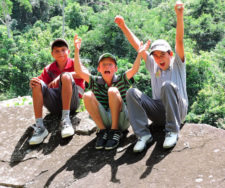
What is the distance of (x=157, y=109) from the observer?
305 centimetres

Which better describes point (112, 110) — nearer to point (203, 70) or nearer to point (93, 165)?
point (93, 165)

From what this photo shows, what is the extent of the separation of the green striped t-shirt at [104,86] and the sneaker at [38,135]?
35.1 inches

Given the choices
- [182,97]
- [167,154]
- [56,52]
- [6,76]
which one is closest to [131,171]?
[167,154]

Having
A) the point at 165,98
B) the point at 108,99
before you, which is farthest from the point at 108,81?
the point at 165,98

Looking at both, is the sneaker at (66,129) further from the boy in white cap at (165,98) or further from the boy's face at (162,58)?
the boy's face at (162,58)

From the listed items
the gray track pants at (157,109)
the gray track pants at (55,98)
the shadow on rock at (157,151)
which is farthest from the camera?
the gray track pants at (55,98)

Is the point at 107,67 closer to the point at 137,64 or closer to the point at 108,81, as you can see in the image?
the point at 108,81

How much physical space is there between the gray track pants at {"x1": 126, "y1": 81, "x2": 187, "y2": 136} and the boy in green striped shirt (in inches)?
7.7

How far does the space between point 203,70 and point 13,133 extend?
11454 millimetres

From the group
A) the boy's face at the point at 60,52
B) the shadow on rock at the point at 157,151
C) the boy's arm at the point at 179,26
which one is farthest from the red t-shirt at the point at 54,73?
the boy's arm at the point at 179,26

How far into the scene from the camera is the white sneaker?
9.18 feet

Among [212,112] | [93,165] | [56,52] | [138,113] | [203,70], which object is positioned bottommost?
[212,112]

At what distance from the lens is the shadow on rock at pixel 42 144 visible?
11.3ft

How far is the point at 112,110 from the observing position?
10.1ft
